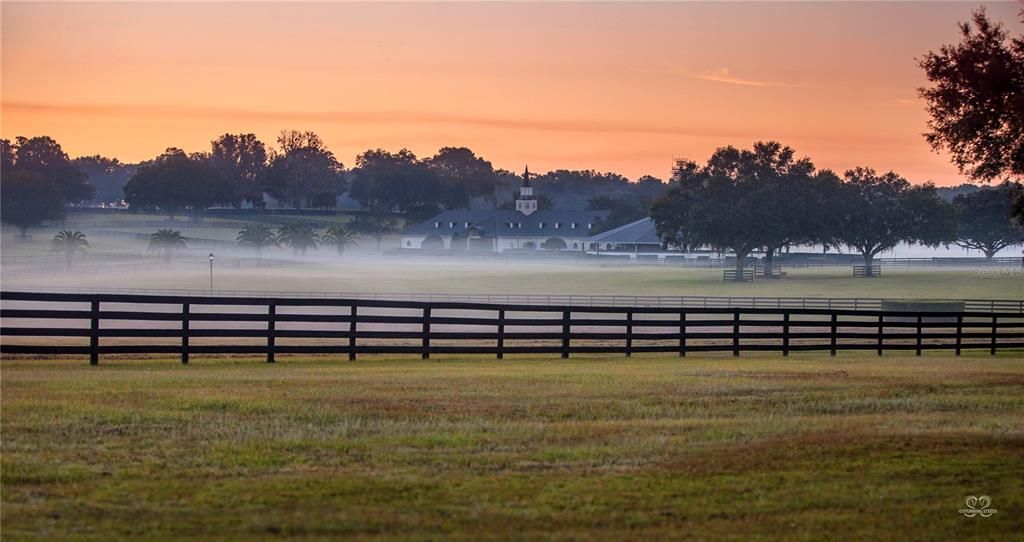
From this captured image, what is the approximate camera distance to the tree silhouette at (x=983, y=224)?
12396cm

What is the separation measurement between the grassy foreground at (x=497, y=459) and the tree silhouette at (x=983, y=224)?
110 metres

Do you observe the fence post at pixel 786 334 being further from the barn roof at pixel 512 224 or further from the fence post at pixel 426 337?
the barn roof at pixel 512 224

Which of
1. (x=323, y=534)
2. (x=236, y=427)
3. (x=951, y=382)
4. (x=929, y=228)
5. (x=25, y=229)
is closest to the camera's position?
(x=323, y=534)

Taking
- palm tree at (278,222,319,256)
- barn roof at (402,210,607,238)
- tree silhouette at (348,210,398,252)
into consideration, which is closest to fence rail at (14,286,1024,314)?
palm tree at (278,222,319,256)

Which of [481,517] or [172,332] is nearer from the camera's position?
[481,517]

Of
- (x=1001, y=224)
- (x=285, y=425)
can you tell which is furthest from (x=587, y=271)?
(x=285, y=425)

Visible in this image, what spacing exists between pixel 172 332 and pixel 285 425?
833cm

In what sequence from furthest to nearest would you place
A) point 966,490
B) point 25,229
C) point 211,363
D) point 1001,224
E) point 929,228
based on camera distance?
point 25,229 → point 1001,224 → point 929,228 → point 211,363 → point 966,490

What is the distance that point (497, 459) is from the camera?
12.4 meters

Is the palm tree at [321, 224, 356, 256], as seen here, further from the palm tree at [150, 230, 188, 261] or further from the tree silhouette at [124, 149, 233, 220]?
the tree silhouette at [124, 149, 233, 220]

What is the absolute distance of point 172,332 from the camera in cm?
2178

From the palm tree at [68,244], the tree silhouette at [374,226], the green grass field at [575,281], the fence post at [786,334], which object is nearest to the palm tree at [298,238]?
Result: the tree silhouette at [374,226]

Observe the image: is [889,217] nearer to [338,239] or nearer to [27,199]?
[338,239]

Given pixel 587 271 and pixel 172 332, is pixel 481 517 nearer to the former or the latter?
pixel 172 332
